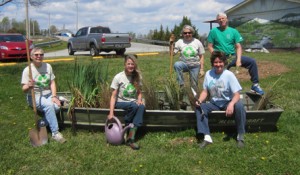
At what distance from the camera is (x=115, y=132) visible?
488 centimetres

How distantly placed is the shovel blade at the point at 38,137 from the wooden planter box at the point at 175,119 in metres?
0.47

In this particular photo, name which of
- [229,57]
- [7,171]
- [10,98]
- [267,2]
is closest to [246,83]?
[229,57]

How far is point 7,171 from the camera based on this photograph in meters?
4.16

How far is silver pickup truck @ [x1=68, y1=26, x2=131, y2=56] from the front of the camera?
63.6 feet

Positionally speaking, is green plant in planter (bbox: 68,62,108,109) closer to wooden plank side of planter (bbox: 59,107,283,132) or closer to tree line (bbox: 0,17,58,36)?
wooden plank side of planter (bbox: 59,107,283,132)

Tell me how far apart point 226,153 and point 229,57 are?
7.72 feet

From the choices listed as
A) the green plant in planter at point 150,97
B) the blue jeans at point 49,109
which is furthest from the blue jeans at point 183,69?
the blue jeans at point 49,109

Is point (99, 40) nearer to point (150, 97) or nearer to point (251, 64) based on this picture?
point (251, 64)

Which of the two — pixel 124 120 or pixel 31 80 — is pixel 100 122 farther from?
pixel 31 80

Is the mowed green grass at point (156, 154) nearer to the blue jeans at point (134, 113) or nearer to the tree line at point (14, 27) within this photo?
the blue jeans at point (134, 113)

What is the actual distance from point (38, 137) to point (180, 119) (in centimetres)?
206

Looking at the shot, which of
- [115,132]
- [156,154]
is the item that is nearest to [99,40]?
[115,132]

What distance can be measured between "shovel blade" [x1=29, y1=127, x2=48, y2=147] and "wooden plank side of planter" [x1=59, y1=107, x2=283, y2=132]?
1.62 ft

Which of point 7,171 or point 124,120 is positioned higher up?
point 124,120
